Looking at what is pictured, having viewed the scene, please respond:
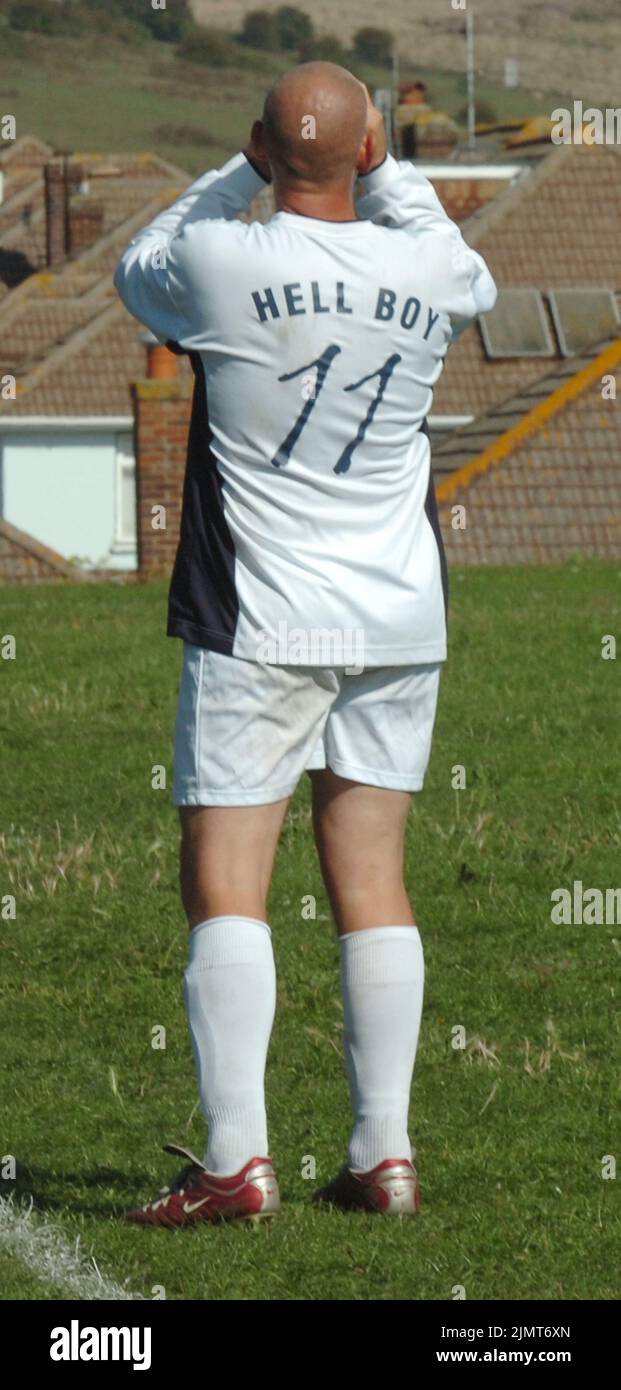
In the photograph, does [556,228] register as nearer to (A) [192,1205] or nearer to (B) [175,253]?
(B) [175,253]

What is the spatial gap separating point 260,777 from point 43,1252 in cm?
114

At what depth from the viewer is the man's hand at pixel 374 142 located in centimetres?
517

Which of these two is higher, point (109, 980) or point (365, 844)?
point (365, 844)

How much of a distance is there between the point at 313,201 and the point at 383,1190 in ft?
7.09

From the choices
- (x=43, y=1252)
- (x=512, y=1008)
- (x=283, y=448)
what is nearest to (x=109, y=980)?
(x=512, y=1008)

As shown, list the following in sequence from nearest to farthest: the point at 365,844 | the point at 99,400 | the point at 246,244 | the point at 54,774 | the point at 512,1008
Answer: the point at 246,244 < the point at 365,844 < the point at 512,1008 < the point at 54,774 < the point at 99,400

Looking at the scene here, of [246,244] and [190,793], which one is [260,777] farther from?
[246,244]

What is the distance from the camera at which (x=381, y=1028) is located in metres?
5.28

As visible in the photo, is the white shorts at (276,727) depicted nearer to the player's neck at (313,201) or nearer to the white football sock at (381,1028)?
the white football sock at (381,1028)

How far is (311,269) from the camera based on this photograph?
197 inches

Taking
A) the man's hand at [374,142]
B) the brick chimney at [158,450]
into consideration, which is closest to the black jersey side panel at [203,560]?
the man's hand at [374,142]

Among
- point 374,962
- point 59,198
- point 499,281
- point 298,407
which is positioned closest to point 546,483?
point 374,962

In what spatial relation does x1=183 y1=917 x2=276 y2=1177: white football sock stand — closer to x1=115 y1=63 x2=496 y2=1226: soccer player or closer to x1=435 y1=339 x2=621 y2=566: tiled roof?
x1=115 y1=63 x2=496 y2=1226: soccer player

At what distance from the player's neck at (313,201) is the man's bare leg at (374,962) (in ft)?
3.98
